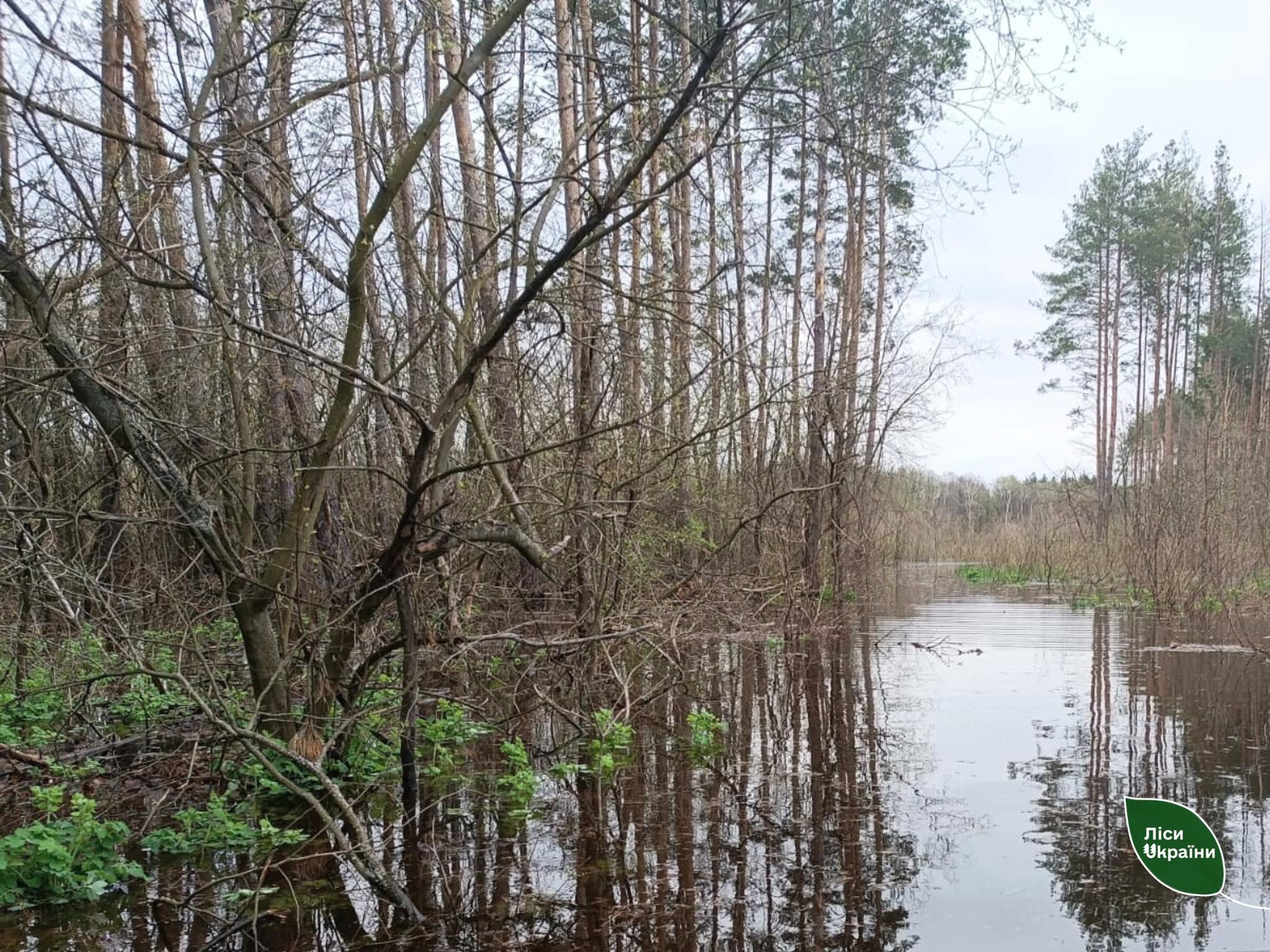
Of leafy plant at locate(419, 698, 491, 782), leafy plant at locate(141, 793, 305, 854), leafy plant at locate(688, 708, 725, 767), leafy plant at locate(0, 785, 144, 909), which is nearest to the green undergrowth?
leafy plant at locate(688, 708, 725, 767)

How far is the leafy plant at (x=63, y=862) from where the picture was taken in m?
3.73

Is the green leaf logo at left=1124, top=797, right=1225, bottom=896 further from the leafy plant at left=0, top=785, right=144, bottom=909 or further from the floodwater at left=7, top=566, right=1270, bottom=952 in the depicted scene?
the leafy plant at left=0, top=785, right=144, bottom=909

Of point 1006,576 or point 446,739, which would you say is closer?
point 446,739

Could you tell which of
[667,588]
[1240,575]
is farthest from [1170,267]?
[667,588]

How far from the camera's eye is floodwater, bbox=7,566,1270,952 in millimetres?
3607

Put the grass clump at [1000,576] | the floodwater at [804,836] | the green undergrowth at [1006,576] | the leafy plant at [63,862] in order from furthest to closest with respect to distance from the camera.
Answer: the grass clump at [1000,576] → the green undergrowth at [1006,576] → the leafy plant at [63,862] → the floodwater at [804,836]

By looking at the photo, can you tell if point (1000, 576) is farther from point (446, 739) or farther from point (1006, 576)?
point (446, 739)

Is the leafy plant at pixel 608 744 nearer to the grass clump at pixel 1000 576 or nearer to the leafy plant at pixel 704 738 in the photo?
the leafy plant at pixel 704 738

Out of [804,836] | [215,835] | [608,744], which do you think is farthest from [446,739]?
[804,836]

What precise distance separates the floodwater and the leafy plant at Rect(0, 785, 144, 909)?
9cm

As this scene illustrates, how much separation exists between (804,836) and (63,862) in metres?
3.14

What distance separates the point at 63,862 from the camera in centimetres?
380

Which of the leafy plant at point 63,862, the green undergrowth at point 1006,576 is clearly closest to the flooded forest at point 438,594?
the leafy plant at point 63,862

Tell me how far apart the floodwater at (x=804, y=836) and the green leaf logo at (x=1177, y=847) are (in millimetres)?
78
